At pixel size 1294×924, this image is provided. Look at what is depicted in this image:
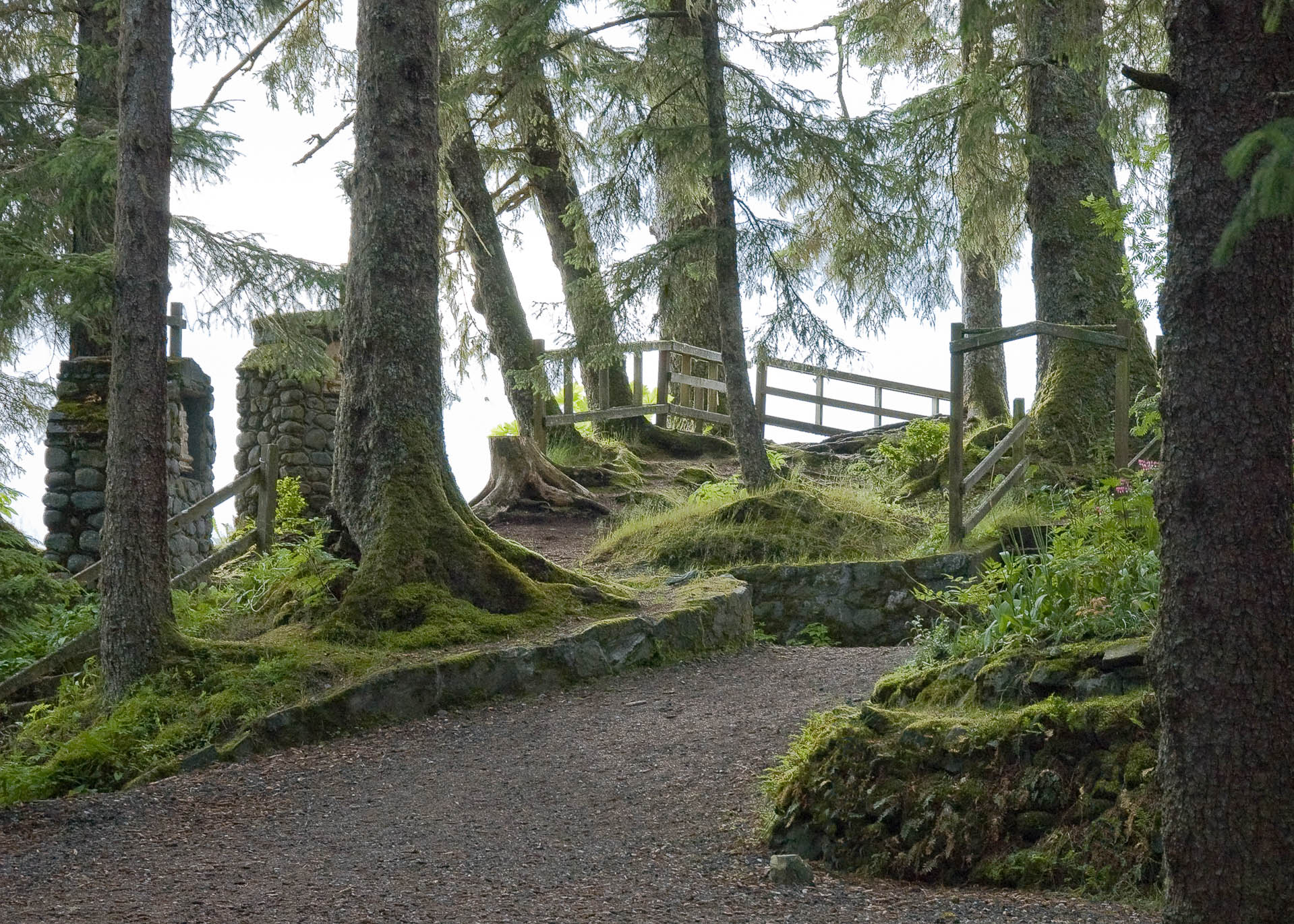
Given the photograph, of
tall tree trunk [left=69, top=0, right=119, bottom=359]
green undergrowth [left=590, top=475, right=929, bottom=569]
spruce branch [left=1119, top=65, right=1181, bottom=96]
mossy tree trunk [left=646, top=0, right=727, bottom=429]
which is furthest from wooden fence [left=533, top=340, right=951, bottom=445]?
spruce branch [left=1119, top=65, right=1181, bottom=96]

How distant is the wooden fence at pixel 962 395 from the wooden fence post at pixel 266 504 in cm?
585

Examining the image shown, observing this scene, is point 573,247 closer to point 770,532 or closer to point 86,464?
point 770,532

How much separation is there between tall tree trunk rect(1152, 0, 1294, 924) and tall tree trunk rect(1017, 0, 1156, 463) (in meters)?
7.99

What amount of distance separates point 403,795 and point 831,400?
13.6 meters

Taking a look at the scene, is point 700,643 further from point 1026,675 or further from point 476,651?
point 1026,675

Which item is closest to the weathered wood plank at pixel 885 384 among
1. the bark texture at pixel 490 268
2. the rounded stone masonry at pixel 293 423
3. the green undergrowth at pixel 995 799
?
the bark texture at pixel 490 268

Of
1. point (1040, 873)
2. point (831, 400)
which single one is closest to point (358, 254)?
point (1040, 873)

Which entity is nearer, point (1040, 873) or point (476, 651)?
point (1040, 873)

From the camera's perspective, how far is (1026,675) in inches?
209

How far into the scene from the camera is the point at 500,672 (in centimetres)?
777

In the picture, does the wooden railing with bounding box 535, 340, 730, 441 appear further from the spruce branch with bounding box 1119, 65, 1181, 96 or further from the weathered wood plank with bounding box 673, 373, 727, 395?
the spruce branch with bounding box 1119, 65, 1181, 96

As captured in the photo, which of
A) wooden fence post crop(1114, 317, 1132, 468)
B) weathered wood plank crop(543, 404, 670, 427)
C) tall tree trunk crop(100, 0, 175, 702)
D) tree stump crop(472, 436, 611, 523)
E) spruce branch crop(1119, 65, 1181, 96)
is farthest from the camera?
→ weathered wood plank crop(543, 404, 670, 427)

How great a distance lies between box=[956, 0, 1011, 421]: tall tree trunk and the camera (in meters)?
11.5

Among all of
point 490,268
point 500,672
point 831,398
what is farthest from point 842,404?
point 500,672
